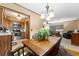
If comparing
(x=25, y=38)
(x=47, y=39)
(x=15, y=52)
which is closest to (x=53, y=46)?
(x=47, y=39)

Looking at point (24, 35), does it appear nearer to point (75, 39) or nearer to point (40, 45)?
point (40, 45)

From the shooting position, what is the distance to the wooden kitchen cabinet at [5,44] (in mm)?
1524

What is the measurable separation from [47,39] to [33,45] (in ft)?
0.76

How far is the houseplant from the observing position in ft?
5.24

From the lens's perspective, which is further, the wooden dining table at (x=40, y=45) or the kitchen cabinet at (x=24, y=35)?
the kitchen cabinet at (x=24, y=35)

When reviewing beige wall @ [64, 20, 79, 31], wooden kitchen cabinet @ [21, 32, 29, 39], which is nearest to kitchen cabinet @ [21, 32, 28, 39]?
wooden kitchen cabinet @ [21, 32, 29, 39]

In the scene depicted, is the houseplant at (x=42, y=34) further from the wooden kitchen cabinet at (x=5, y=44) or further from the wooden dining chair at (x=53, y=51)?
the wooden kitchen cabinet at (x=5, y=44)

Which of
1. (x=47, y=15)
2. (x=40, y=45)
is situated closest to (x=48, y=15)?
(x=47, y=15)

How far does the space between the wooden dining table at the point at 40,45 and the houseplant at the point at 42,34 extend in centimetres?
6

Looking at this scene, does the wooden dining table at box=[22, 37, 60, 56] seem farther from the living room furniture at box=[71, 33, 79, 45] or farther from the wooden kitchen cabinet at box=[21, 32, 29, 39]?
the living room furniture at box=[71, 33, 79, 45]

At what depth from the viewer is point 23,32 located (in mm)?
1616

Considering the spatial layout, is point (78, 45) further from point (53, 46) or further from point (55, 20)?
point (55, 20)

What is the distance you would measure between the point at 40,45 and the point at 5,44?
51 cm

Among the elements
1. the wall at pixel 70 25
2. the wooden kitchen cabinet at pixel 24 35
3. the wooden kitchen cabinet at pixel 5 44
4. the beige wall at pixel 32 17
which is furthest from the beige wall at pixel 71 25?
the wooden kitchen cabinet at pixel 5 44
